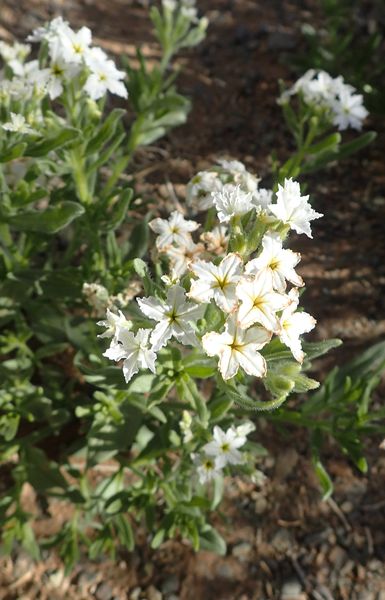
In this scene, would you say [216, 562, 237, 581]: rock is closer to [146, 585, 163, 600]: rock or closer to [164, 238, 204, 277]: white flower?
[146, 585, 163, 600]: rock

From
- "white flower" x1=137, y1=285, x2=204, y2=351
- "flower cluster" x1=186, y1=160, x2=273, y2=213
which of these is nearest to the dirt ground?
"flower cluster" x1=186, y1=160, x2=273, y2=213

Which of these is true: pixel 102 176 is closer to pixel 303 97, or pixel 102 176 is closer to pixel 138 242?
pixel 138 242

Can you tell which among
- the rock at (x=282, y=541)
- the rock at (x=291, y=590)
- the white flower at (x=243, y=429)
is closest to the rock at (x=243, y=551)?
the rock at (x=282, y=541)

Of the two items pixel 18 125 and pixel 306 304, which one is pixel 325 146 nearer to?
pixel 306 304

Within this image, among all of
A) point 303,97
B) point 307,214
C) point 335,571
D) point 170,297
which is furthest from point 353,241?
point 170,297

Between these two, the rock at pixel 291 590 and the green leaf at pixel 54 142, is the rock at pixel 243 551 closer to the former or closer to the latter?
the rock at pixel 291 590

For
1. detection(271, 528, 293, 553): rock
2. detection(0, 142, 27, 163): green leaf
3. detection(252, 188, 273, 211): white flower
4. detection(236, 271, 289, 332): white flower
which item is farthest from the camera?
detection(271, 528, 293, 553): rock
